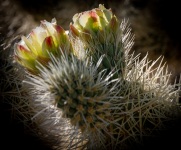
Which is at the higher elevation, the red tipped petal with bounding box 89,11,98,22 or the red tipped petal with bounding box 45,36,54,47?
the red tipped petal with bounding box 89,11,98,22

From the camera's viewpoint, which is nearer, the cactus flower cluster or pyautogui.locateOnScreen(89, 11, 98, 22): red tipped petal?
the cactus flower cluster

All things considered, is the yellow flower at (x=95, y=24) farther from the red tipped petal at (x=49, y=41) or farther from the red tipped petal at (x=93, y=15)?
the red tipped petal at (x=49, y=41)

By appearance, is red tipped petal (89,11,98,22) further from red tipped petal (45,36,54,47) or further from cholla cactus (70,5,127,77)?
red tipped petal (45,36,54,47)

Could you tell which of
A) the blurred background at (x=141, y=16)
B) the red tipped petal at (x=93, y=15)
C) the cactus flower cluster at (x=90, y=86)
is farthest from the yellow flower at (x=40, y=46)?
the blurred background at (x=141, y=16)

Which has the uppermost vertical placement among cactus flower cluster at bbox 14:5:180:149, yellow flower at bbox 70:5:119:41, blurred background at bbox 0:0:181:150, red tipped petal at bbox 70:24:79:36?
blurred background at bbox 0:0:181:150

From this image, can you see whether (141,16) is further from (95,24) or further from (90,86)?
(90,86)

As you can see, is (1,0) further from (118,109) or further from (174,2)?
(118,109)

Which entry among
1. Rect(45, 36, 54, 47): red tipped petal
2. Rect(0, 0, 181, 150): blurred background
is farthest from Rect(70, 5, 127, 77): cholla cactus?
Rect(0, 0, 181, 150): blurred background

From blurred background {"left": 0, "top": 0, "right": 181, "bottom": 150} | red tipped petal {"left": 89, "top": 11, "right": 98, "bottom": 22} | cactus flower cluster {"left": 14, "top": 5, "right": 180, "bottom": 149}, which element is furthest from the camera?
blurred background {"left": 0, "top": 0, "right": 181, "bottom": 150}

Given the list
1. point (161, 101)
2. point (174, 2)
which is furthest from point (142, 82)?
point (174, 2)
